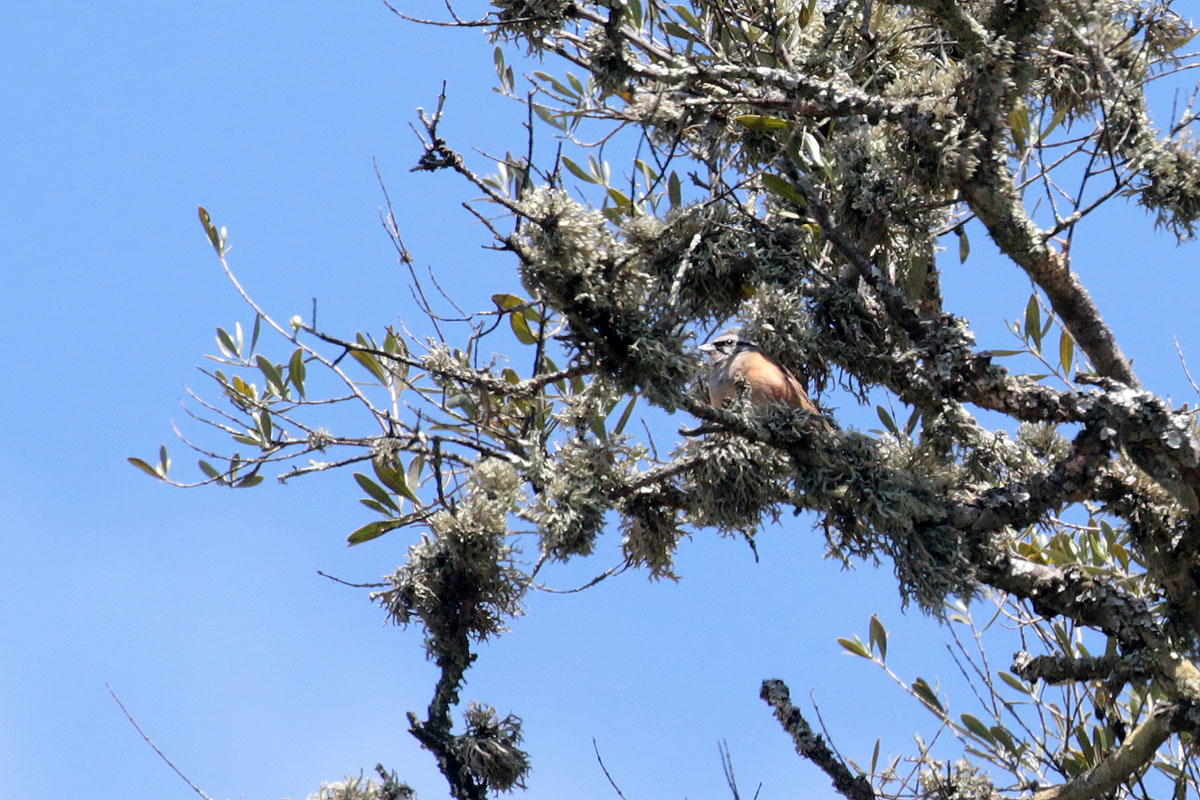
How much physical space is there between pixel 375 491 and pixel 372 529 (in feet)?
0.34

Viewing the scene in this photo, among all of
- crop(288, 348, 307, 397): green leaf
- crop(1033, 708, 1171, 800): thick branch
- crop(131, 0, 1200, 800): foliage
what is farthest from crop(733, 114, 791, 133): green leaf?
crop(1033, 708, 1171, 800): thick branch

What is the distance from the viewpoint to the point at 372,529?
10.2ft

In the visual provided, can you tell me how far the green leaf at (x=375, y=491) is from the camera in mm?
3102

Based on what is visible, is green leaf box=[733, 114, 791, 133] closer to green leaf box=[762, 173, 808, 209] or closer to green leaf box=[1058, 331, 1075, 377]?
green leaf box=[762, 173, 808, 209]

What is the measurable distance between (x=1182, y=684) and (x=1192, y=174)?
4.17 ft

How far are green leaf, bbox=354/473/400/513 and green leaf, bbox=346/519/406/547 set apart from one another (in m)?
0.04

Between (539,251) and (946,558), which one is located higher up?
(539,251)

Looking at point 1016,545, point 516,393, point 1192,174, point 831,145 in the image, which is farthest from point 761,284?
point 1016,545

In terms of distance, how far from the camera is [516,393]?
8.36 feet

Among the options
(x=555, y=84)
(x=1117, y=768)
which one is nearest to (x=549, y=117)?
(x=555, y=84)

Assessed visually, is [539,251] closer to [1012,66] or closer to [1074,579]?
[1012,66]

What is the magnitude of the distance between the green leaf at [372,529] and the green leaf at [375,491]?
4cm

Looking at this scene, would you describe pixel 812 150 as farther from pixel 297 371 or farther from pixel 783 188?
pixel 297 371

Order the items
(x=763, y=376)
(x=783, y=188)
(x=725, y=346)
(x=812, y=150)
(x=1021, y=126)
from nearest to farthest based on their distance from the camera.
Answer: (x=812, y=150)
(x=783, y=188)
(x=763, y=376)
(x=1021, y=126)
(x=725, y=346)
